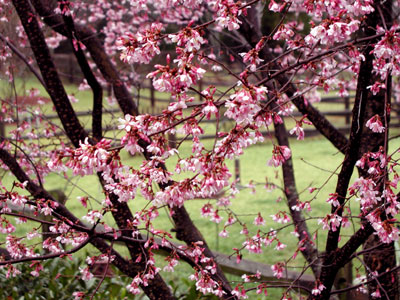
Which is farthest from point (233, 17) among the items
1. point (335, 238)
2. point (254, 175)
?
point (254, 175)

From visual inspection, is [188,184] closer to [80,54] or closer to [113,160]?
[113,160]

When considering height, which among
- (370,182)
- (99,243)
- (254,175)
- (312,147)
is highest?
(312,147)

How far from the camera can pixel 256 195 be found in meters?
7.83

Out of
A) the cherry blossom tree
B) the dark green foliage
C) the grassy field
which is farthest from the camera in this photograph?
the grassy field

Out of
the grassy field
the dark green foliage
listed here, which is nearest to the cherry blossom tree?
the dark green foliage

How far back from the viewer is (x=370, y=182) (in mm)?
1764

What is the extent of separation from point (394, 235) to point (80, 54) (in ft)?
6.00

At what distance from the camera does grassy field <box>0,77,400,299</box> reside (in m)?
5.45

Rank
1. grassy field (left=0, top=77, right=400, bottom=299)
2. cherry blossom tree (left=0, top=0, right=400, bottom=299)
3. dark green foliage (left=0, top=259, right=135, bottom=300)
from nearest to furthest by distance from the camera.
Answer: cherry blossom tree (left=0, top=0, right=400, bottom=299)
dark green foliage (left=0, top=259, right=135, bottom=300)
grassy field (left=0, top=77, right=400, bottom=299)

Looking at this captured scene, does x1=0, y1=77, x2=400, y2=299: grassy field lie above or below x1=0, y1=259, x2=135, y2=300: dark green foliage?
above

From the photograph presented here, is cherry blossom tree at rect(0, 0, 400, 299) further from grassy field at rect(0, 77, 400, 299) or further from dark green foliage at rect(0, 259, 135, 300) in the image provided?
grassy field at rect(0, 77, 400, 299)

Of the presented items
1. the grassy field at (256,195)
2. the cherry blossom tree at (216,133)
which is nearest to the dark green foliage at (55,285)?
the grassy field at (256,195)

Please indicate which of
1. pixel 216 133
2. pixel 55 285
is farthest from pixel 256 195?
pixel 216 133

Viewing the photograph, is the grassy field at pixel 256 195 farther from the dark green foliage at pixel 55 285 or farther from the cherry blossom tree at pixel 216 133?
the cherry blossom tree at pixel 216 133
